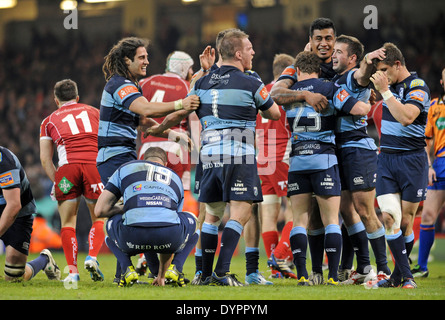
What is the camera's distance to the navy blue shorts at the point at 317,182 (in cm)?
614

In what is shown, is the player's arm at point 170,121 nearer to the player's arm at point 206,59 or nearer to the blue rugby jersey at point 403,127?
the player's arm at point 206,59

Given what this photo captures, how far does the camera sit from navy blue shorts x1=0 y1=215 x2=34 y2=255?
23.4 feet

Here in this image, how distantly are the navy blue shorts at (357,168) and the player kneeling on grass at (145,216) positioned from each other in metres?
1.77

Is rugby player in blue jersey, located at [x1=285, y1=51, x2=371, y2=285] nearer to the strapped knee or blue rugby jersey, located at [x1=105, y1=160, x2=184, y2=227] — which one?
blue rugby jersey, located at [x1=105, y1=160, x2=184, y2=227]

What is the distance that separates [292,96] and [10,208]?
3202 millimetres

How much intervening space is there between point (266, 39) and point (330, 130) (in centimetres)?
1577

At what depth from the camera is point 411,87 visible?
6324 millimetres

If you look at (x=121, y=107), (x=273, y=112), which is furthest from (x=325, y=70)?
(x=121, y=107)

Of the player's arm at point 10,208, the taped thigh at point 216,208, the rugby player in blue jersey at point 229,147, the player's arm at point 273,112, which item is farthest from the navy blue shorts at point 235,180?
the player's arm at point 10,208

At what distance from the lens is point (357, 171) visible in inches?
255

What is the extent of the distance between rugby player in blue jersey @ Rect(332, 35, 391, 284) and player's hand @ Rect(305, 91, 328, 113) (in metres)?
0.36

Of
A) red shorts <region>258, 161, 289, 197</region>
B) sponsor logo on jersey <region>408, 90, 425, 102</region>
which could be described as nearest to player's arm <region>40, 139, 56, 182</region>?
red shorts <region>258, 161, 289, 197</region>

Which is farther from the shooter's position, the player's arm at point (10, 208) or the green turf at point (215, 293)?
the player's arm at point (10, 208)
